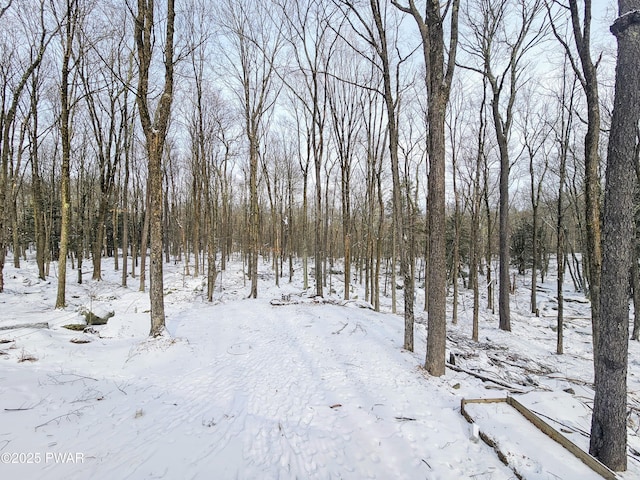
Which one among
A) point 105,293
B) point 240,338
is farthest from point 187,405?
point 105,293

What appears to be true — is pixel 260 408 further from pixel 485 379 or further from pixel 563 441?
pixel 485 379

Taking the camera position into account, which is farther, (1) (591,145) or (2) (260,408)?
(1) (591,145)

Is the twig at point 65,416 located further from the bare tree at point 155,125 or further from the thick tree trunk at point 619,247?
the thick tree trunk at point 619,247

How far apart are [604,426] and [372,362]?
3686 millimetres

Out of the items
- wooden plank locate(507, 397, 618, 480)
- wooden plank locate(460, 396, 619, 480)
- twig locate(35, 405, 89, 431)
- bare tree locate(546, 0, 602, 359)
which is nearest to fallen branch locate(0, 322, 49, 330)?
twig locate(35, 405, 89, 431)

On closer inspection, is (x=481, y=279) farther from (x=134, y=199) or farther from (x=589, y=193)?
(x=134, y=199)

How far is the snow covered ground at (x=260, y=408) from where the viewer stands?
2920mm

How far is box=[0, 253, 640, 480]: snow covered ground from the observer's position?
9.58 feet

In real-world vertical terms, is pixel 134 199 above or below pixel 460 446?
above

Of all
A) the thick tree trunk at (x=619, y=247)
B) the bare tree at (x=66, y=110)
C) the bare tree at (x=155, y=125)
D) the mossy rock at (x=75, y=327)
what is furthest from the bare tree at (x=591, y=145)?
the bare tree at (x=66, y=110)

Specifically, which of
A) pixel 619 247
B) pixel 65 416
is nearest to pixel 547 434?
pixel 619 247

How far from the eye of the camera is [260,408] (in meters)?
4.12

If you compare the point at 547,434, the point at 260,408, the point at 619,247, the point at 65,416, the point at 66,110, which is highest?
the point at 66,110

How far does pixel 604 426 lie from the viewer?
3.05m
